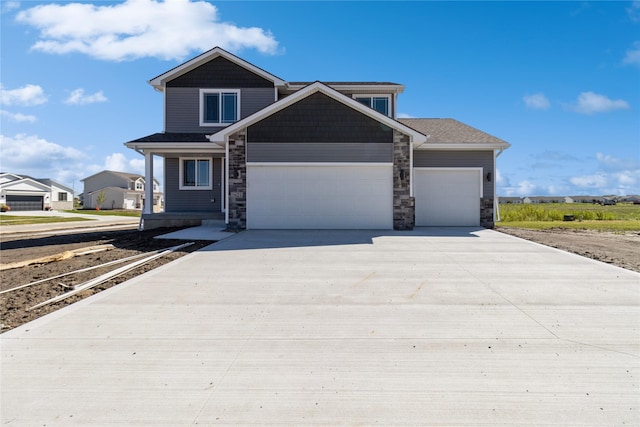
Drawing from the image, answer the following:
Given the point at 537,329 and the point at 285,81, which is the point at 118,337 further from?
the point at 285,81

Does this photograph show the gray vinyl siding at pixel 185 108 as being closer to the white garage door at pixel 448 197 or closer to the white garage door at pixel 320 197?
the white garage door at pixel 320 197

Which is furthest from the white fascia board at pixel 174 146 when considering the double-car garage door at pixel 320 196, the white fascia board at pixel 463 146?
the white fascia board at pixel 463 146

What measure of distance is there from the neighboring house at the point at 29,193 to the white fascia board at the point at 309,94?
50.6m

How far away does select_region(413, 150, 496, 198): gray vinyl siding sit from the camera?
592 inches

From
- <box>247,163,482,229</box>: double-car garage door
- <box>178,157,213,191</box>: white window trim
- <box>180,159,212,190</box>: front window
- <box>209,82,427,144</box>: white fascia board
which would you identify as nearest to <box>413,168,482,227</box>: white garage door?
<box>247,163,482,229</box>: double-car garage door

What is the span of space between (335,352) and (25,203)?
61511mm

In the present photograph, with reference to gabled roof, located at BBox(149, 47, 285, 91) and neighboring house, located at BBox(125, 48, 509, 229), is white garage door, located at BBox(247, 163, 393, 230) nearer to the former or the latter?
neighboring house, located at BBox(125, 48, 509, 229)

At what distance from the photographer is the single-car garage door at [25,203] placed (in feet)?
161

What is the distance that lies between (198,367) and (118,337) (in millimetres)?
1270

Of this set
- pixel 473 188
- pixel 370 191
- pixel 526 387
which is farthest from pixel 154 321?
pixel 473 188

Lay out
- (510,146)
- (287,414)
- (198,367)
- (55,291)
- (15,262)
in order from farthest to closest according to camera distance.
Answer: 1. (510,146)
2. (15,262)
3. (55,291)
4. (198,367)
5. (287,414)

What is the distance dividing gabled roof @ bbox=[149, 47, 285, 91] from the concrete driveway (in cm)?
1140

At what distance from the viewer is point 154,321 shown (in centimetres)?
455

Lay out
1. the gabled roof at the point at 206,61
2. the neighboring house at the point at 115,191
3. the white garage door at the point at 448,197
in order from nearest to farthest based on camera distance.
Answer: the white garage door at the point at 448,197 < the gabled roof at the point at 206,61 < the neighboring house at the point at 115,191
